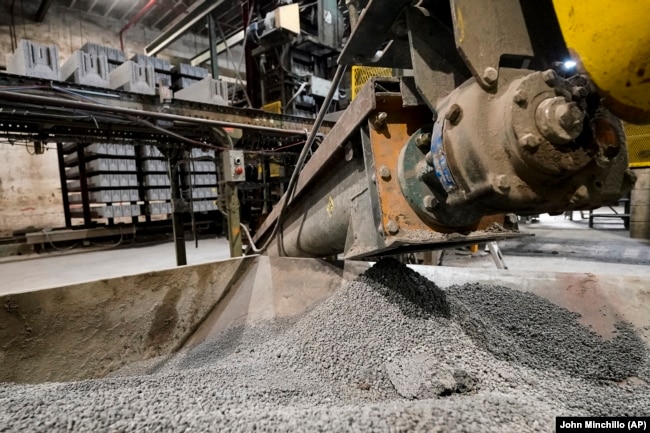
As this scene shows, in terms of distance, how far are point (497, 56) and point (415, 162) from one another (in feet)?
1.05

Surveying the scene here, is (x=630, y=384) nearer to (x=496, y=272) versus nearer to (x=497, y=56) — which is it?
(x=496, y=272)

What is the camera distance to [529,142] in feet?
1.88

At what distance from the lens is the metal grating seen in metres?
3.22

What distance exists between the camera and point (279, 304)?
1820 millimetres

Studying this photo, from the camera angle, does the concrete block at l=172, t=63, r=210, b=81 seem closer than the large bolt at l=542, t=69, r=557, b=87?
No

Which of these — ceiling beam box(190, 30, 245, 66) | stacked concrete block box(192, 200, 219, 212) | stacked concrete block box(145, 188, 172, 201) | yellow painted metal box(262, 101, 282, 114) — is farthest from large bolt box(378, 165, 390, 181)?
ceiling beam box(190, 30, 245, 66)

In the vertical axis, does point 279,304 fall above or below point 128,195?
below

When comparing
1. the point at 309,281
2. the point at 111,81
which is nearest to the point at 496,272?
the point at 309,281

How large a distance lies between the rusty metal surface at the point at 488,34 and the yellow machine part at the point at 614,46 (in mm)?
148

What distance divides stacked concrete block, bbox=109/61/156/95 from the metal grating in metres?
4.51

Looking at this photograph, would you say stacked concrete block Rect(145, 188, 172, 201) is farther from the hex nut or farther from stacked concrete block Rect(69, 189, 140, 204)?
the hex nut

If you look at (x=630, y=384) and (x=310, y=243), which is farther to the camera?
(x=310, y=243)

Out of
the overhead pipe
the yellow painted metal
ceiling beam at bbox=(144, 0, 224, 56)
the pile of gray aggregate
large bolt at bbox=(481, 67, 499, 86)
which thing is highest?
the overhead pipe

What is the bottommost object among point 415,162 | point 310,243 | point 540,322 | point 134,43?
point 540,322
